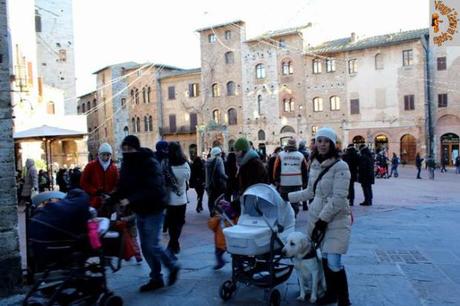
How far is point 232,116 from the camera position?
49.4 metres

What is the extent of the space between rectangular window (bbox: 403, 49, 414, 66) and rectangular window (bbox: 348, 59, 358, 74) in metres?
3.87

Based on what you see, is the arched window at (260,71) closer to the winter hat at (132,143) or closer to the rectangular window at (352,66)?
the rectangular window at (352,66)

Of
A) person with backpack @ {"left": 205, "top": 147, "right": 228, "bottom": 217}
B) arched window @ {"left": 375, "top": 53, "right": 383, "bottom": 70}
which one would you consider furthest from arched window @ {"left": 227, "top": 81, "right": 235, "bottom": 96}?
person with backpack @ {"left": 205, "top": 147, "right": 228, "bottom": 217}

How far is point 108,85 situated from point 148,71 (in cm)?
590

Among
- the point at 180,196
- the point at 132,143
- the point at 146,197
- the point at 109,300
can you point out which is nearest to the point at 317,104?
the point at 180,196

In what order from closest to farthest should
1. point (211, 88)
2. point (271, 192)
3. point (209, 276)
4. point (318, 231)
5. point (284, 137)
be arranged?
point (318, 231)
point (271, 192)
point (209, 276)
point (284, 137)
point (211, 88)

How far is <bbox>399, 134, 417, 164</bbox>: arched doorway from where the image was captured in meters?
39.7

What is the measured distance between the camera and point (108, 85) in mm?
58062

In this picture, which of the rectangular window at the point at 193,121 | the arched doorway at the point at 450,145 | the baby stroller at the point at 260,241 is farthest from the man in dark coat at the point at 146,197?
the rectangular window at the point at 193,121

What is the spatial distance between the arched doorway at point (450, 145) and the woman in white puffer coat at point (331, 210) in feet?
120

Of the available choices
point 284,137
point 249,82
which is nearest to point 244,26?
point 249,82

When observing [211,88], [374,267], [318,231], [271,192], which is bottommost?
[374,267]

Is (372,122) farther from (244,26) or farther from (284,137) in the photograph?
(244,26)

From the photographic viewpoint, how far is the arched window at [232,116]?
4909 cm
